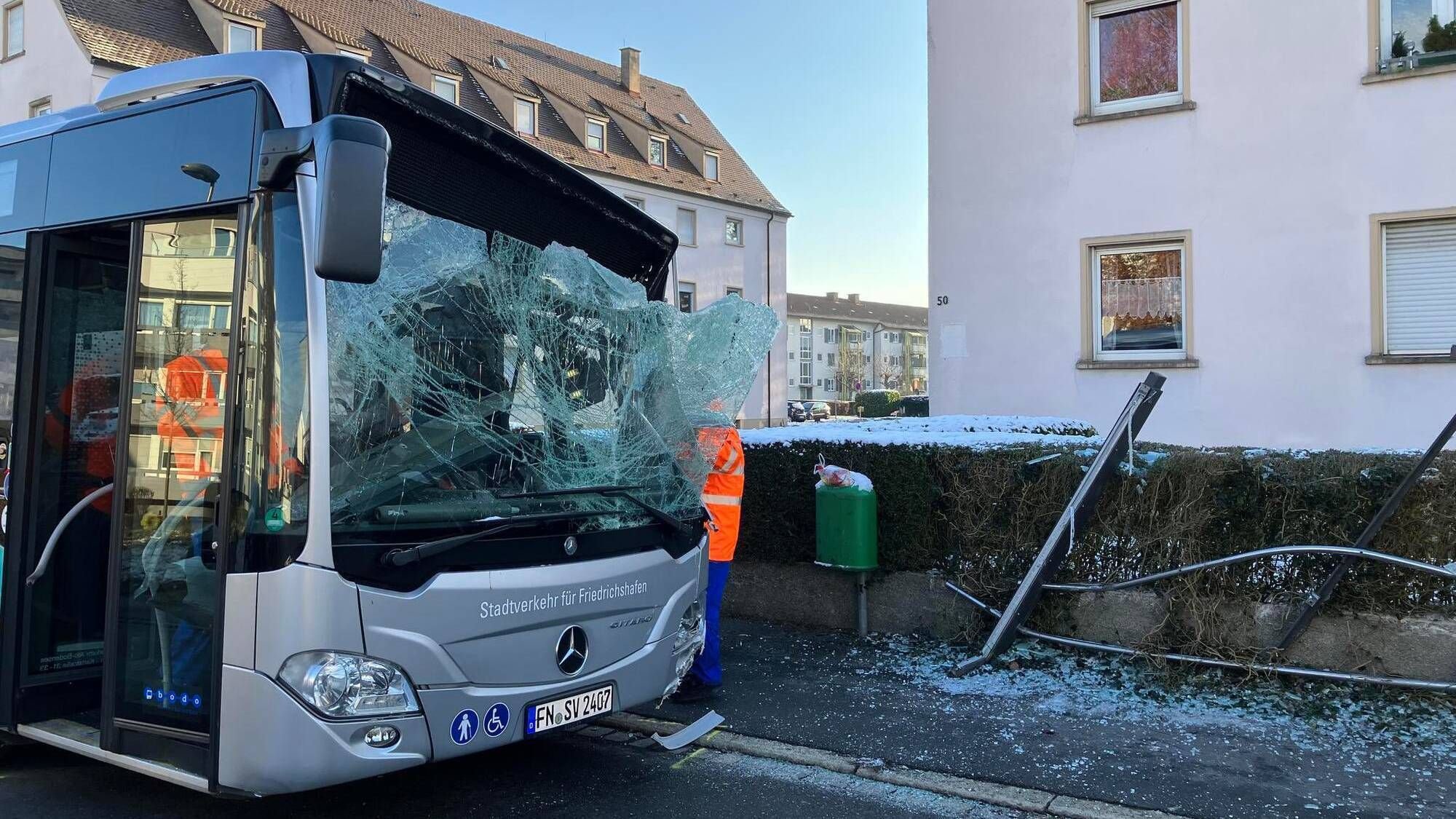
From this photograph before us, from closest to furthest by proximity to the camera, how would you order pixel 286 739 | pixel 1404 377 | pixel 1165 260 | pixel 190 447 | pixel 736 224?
pixel 286 739
pixel 190 447
pixel 1404 377
pixel 1165 260
pixel 736 224

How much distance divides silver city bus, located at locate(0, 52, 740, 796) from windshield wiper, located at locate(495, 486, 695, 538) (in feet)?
0.06

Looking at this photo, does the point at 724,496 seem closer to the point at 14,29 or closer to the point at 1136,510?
the point at 1136,510

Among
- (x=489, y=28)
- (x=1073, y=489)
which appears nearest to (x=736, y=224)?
(x=489, y=28)

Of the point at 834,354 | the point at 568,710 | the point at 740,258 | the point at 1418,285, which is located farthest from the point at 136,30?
the point at 834,354

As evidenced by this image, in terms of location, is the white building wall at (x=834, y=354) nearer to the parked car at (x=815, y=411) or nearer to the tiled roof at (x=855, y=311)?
the tiled roof at (x=855, y=311)

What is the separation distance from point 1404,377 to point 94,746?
11.4 m

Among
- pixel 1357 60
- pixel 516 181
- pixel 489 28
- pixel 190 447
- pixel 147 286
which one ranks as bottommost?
pixel 190 447

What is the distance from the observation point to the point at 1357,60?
11.1 meters

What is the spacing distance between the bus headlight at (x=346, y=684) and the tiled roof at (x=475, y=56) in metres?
23.6

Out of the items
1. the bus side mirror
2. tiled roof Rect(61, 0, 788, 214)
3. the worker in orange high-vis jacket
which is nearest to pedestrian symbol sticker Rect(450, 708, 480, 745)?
the bus side mirror

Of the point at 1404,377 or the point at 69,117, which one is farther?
the point at 1404,377

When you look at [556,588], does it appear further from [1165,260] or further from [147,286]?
[1165,260]

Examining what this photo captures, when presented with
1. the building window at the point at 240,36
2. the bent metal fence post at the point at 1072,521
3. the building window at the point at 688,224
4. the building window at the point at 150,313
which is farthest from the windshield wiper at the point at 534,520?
the building window at the point at 688,224

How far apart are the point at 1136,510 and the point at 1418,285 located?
6.79 m
